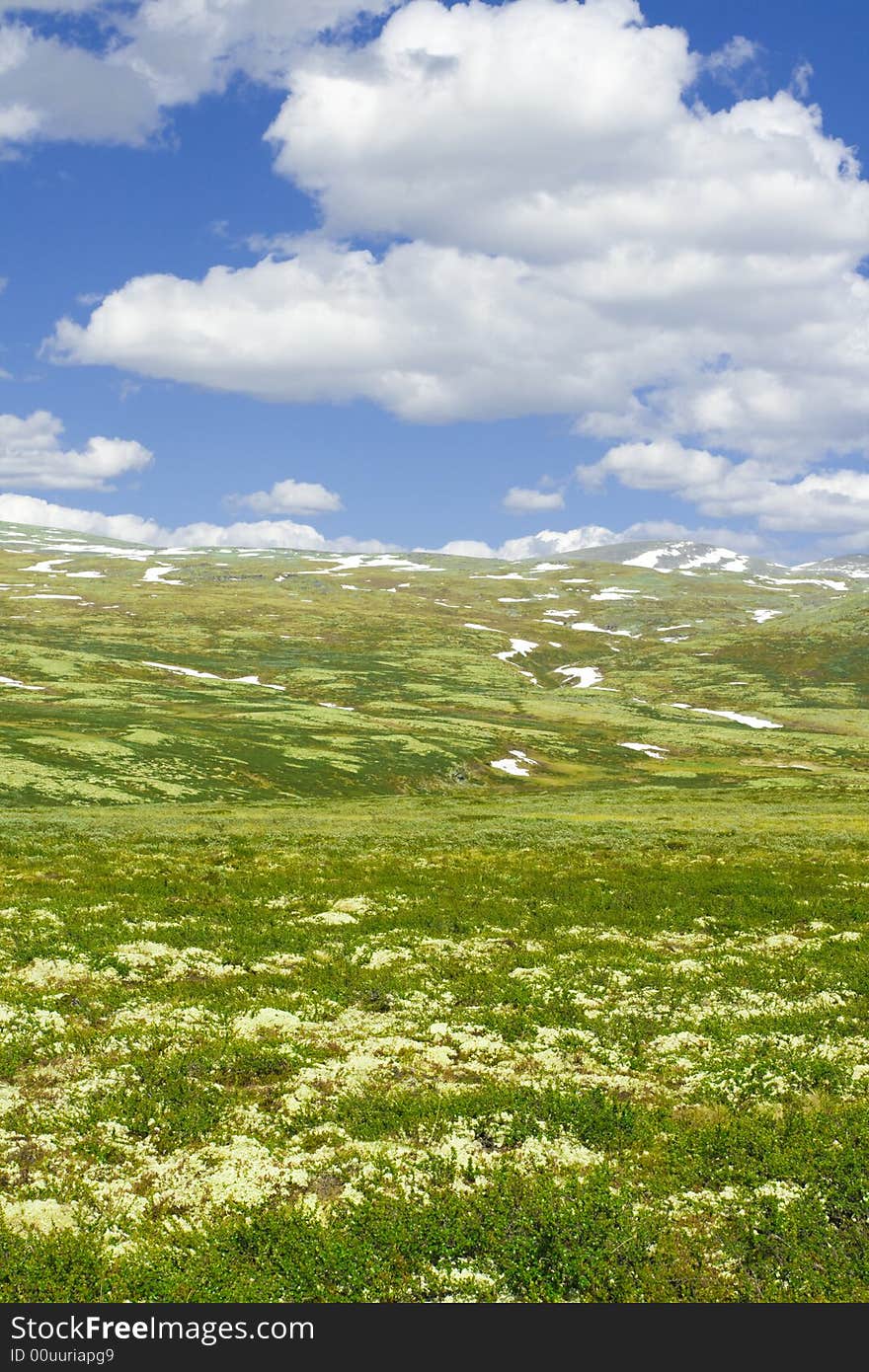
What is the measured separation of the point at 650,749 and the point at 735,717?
5557 centimetres

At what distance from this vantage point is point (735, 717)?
7077 inches

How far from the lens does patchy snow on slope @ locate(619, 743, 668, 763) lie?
12962 centimetres

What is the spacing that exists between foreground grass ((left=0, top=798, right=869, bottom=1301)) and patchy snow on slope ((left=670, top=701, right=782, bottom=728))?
147 m

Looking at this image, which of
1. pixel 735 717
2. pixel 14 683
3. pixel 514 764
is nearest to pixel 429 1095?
pixel 514 764

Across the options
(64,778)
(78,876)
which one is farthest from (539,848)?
(64,778)

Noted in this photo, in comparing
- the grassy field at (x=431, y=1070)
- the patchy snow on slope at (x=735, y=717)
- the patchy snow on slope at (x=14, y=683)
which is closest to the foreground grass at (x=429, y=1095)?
the grassy field at (x=431, y=1070)

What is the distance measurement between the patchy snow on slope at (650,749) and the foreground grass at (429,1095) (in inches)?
3853

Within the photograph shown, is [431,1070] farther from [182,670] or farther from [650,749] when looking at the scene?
[182,670]

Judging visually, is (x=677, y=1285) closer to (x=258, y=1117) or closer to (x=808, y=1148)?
(x=808, y=1148)

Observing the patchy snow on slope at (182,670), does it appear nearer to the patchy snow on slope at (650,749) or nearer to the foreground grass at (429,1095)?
the patchy snow on slope at (650,749)

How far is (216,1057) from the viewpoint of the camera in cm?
1769

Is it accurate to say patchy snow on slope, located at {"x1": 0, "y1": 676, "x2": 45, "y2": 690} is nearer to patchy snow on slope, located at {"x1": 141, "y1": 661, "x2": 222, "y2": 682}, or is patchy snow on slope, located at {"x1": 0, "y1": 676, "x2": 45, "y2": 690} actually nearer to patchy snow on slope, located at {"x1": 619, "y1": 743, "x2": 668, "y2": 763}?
patchy snow on slope, located at {"x1": 141, "y1": 661, "x2": 222, "y2": 682}

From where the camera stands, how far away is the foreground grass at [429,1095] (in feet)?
38.4

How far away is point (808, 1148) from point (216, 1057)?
1243cm
